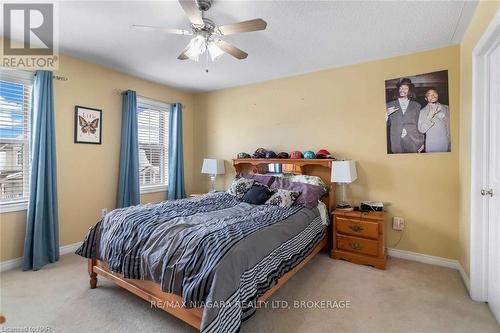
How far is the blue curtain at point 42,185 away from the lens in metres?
2.79

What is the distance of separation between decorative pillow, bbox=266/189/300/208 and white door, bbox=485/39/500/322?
173cm

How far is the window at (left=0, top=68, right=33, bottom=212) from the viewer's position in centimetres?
276

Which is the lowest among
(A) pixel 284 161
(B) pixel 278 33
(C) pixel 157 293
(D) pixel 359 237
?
(C) pixel 157 293

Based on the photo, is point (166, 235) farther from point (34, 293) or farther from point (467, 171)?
point (467, 171)

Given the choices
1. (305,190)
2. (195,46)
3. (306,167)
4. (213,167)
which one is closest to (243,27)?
(195,46)

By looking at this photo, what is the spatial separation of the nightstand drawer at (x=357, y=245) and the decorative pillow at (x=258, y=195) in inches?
39.6

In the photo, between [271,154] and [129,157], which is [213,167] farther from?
[129,157]

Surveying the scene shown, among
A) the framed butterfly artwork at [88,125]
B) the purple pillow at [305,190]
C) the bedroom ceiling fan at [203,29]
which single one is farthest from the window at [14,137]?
the purple pillow at [305,190]

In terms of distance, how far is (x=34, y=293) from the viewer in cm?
226

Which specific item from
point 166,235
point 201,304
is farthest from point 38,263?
point 201,304

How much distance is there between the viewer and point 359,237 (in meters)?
2.91

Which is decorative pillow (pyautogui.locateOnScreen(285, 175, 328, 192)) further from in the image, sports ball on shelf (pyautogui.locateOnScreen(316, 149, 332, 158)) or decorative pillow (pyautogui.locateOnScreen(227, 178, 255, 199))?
decorative pillow (pyautogui.locateOnScreen(227, 178, 255, 199))

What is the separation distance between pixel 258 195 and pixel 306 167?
956mm

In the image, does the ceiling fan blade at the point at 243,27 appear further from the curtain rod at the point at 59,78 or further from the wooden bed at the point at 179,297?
the curtain rod at the point at 59,78
